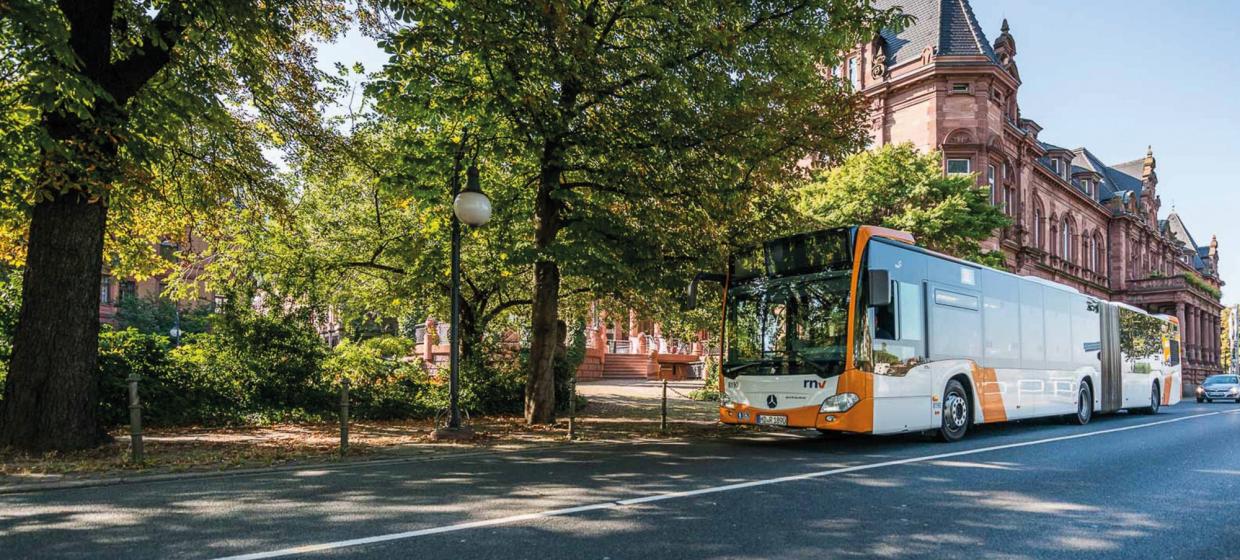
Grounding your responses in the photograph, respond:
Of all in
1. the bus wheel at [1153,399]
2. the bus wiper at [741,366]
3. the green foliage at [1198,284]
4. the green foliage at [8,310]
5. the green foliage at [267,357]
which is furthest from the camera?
the green foliage at [1198,284]

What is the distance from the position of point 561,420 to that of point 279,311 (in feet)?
19.9

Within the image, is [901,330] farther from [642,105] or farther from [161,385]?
[161,385]

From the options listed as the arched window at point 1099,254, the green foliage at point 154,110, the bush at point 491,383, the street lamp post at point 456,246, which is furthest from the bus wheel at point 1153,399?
the arched window at point 1099,254

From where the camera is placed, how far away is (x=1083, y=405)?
16.4 metres

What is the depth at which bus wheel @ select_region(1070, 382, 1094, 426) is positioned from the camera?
16089mm

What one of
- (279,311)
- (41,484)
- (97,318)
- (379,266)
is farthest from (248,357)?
(41,484)

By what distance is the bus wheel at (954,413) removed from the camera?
11.8 metres

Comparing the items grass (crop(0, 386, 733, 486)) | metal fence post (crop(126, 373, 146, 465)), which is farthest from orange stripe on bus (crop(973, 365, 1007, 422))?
metal fence post (crop(126, 373, 146, 465))

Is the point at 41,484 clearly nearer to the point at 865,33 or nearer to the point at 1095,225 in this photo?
the point at 865,33

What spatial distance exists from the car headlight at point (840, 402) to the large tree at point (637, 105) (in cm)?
358

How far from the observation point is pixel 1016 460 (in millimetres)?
9273

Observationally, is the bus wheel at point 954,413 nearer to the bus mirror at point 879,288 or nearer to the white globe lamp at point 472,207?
the bus mirror at point 879,288

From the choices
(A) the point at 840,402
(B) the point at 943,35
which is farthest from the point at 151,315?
(A) the point at 840,402

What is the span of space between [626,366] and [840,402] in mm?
29401
